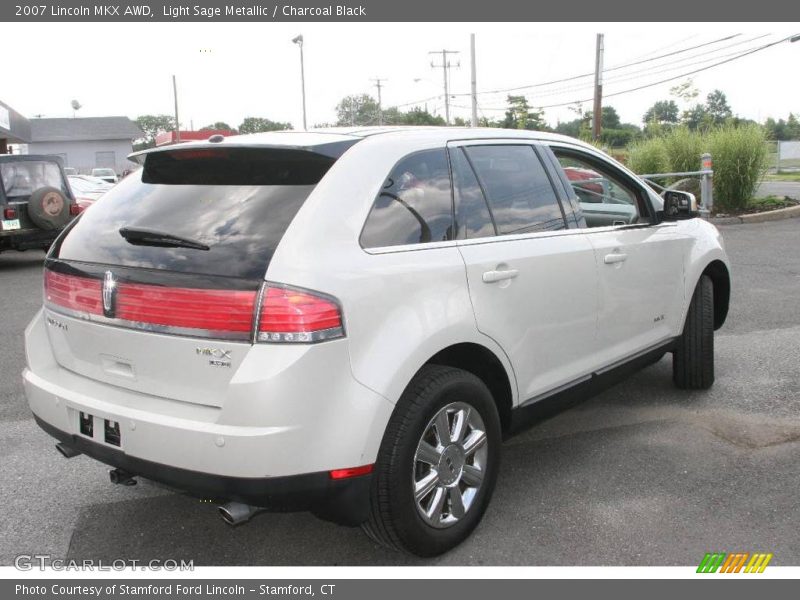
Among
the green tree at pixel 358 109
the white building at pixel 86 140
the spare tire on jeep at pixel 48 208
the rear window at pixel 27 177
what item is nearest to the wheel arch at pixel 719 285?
the spare tire on jeep at pixel 48 208

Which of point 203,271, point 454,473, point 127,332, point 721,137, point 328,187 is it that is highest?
point 721,137

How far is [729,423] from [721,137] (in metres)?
13.3

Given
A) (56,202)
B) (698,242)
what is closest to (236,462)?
(698,242)

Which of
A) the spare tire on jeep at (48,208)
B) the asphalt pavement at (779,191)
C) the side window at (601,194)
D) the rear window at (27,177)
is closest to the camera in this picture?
the side window at (601,194)

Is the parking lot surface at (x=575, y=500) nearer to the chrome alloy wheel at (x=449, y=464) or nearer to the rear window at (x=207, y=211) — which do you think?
the chrome alloy wheel at (x=449, y=464)

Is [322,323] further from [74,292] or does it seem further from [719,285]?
[719,285]

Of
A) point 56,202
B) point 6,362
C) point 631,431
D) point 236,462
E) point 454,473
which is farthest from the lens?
point 56,202

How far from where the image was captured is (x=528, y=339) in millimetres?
3449

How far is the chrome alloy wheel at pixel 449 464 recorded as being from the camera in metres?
2.99

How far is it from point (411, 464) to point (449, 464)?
0.31 meters

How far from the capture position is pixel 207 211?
2867 millimetres

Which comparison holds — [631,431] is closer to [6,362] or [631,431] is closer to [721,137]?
[6,362]

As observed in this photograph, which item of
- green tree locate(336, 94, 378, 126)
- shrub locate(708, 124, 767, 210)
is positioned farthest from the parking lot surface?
green tree locate(336, 94, 378, 126)

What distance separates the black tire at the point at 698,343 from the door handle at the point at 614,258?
41.4 inches
